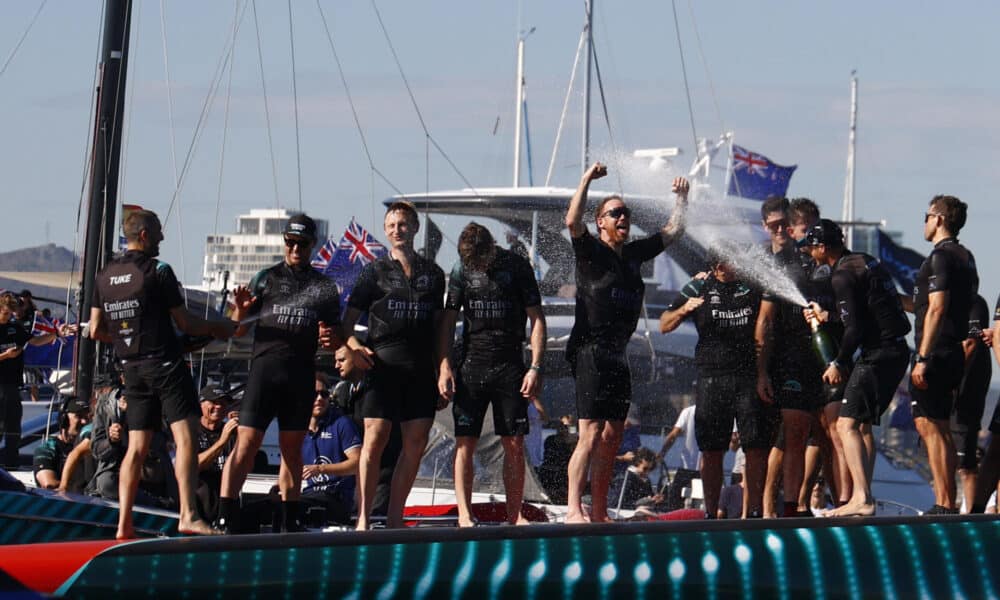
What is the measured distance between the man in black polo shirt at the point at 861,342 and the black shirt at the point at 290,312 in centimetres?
256

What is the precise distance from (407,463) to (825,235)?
2.46 meters

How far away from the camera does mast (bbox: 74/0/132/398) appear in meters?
13.1

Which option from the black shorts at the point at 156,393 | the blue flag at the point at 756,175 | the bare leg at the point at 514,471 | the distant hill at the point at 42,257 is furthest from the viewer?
the distant hill at the point at 42,257

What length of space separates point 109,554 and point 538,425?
20.7 feet

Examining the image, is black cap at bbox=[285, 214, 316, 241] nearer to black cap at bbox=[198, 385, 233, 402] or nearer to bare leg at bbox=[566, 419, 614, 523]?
bare leg at bbox=[566, 419, 614, 523]

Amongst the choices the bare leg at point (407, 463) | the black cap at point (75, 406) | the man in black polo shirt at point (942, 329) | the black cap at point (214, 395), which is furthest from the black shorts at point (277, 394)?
the black cap at point (75, 406)

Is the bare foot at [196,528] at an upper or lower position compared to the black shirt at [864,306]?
lower

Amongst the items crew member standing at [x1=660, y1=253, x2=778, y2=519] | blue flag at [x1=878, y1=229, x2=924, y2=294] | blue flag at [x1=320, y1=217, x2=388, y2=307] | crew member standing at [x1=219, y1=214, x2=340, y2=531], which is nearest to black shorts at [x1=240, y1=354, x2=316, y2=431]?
crew member standing at [x1=219, y1=214, x2=340, y2=531]

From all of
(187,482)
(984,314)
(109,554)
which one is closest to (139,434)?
(187,482)

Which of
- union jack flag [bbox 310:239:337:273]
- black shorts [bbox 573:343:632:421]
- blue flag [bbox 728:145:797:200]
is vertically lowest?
black shorts [bbox 573:343:632:421]

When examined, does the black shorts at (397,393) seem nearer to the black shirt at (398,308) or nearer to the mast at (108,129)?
the black shirt at (398,308)

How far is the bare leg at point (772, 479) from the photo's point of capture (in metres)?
8.30

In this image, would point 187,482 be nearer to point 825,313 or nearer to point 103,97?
point 825,313

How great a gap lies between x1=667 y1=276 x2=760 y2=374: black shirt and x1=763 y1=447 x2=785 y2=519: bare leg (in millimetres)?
519
